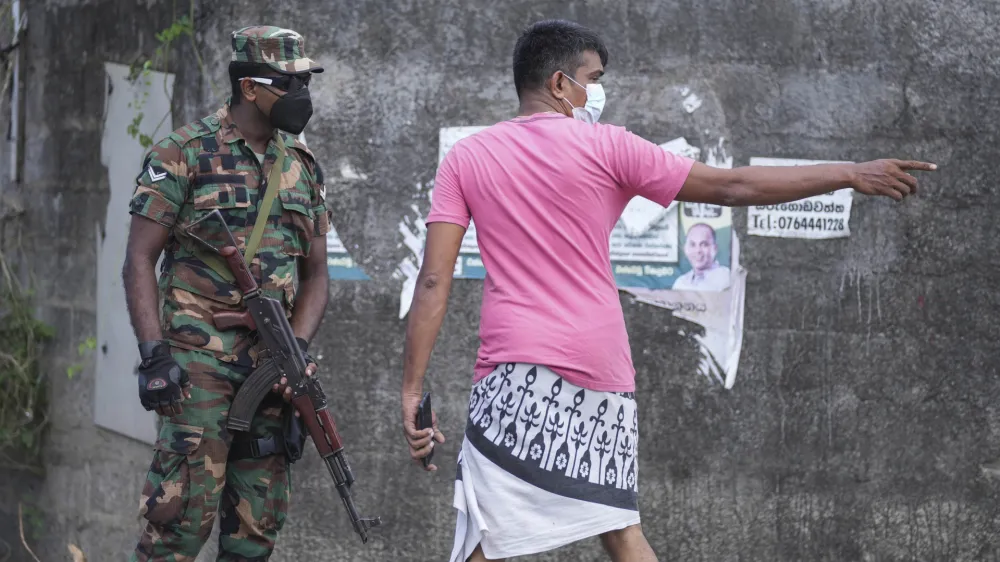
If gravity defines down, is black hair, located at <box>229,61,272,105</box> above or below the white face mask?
above

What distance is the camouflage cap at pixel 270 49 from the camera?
339cm

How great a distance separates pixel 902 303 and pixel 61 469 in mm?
4045

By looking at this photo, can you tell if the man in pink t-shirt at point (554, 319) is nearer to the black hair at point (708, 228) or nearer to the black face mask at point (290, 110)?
the black face mask at point (290, 110)

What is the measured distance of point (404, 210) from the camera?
178 inches

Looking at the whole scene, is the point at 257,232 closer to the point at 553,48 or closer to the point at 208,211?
the point at 208,211

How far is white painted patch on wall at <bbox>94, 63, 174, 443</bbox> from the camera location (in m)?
4.93

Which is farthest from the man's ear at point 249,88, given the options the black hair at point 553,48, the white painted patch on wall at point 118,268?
the white painted patch on wall at point 118,268

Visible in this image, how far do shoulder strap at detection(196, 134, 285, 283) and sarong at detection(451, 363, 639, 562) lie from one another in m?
0.96

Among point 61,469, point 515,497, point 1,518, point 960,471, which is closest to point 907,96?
point 960,471

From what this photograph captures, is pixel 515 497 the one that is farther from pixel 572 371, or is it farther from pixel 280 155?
pixel 280 155

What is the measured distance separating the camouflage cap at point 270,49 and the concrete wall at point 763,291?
3.59 ft

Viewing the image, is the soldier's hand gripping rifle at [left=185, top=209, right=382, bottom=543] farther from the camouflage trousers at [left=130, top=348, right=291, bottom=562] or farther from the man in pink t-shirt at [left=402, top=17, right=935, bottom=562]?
the man in pink t-shirt at [left=402, top=17, right=935, bottom=562]

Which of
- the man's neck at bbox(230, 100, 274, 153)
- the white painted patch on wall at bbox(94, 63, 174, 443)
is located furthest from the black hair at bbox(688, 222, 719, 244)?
the white painted patch on wall at bbox(94, 63, 174, 443)

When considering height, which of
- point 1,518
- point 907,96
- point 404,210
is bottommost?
point 1,518
